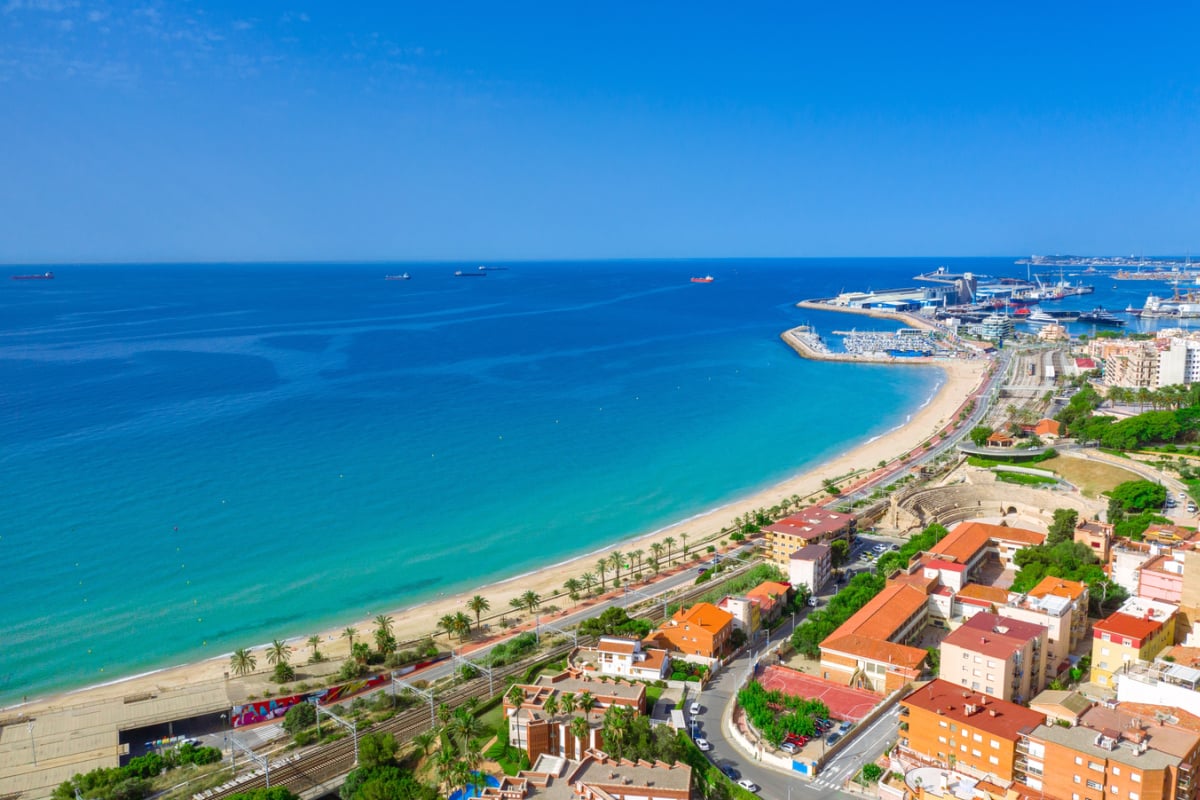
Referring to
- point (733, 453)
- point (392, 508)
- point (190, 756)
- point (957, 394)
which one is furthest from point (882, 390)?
point (190, 756)

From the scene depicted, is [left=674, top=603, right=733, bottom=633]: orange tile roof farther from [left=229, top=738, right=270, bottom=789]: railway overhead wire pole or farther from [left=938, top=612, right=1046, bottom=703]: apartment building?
[left=229, top=738, right=270, bottom=789]: railway overhead wire pole

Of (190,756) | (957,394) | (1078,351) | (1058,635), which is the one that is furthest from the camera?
(1078,351)

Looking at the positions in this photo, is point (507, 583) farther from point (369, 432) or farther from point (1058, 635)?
point (369, 432)

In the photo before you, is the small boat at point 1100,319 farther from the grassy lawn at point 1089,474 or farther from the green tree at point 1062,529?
the green tree at point 1062,529

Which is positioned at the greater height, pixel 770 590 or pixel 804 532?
pixel 804 532

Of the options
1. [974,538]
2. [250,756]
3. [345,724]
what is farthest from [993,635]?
[250,756]

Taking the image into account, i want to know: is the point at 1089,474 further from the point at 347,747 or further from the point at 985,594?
the point at 347,747
